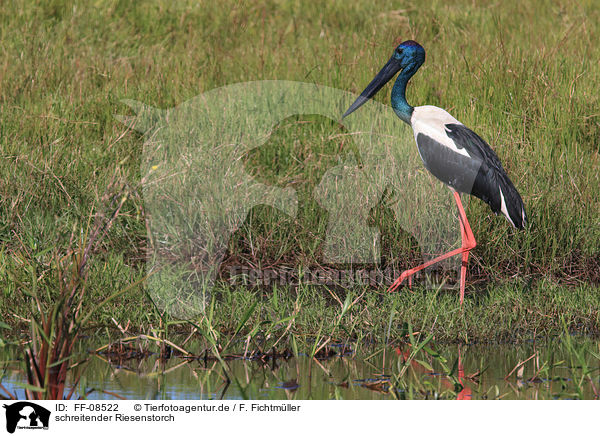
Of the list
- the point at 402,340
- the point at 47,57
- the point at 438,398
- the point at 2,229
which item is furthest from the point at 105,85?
the point at 438,398

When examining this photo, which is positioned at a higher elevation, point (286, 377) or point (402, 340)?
point (402, 340)

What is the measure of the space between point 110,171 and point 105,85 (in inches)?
71.8

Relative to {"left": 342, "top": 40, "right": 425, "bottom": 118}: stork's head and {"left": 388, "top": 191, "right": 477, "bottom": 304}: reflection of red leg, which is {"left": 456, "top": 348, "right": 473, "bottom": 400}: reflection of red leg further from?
{"left": 342, "top": 40, "right": 425, "bottom": 118}: stork's head

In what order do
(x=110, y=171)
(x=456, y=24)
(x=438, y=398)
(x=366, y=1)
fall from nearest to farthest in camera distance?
1. (x=438, y=398)
2. (x=110, y=171)
3. (x=456, y=24)
4. (x=366, y=1)

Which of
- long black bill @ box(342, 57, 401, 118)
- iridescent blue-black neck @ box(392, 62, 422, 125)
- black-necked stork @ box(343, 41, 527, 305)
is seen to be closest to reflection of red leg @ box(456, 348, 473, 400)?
black-necked stork @ box(343, 41, 527, 305)

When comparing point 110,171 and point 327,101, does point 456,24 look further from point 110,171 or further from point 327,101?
point 110,171

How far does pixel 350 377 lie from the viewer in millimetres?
3984

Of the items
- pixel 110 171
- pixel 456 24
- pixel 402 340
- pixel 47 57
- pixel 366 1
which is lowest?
pixel 402 340

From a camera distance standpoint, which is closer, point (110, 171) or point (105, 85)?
point (110, 171)

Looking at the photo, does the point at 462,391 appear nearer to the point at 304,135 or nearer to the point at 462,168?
the point at 462,168

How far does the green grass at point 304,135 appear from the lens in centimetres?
485

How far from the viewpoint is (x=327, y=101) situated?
732cm

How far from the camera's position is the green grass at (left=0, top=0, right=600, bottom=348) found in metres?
4.85
